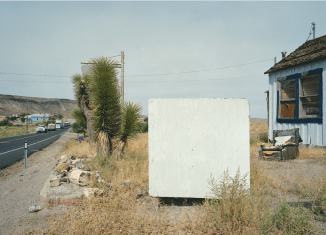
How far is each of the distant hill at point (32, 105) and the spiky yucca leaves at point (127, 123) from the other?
124249mm

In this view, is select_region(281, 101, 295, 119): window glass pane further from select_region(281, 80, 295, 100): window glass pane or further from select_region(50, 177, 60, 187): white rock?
select_region(50, 177, 60, 187): white rock

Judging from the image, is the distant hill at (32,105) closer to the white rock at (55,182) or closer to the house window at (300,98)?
the white rock at (55,182)

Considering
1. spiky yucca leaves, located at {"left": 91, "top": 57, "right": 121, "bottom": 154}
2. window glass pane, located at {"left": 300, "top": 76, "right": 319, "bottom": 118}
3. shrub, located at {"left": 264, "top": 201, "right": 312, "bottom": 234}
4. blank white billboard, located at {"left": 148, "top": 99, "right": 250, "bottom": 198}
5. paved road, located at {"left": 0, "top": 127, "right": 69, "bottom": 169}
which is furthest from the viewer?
paved road, located at {"left": 0, "top": 127, "right": 69, "bottom": 169}

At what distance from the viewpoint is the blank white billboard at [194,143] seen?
3652mm

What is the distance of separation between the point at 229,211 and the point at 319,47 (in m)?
9.95

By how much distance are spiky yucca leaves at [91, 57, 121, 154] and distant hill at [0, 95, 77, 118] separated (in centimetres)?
12404

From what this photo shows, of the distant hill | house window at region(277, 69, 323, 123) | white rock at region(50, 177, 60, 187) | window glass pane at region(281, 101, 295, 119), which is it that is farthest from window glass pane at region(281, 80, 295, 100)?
the distant hill

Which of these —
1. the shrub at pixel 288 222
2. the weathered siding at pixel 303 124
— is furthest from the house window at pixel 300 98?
the shrub at pixel 288 222

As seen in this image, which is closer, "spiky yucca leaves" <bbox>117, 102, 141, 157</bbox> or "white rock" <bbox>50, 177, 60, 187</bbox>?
"white rock" <bbox>50, 177, 60, 187</bbox>

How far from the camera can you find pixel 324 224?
3.12m

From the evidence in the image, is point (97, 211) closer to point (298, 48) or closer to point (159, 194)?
point (159, 194)

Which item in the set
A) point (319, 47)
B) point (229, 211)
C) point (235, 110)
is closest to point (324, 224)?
point (229, 211)

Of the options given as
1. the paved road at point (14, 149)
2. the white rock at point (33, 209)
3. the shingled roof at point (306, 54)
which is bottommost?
the paved road at point (14, 149)

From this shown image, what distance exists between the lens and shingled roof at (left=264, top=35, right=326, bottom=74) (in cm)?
866
